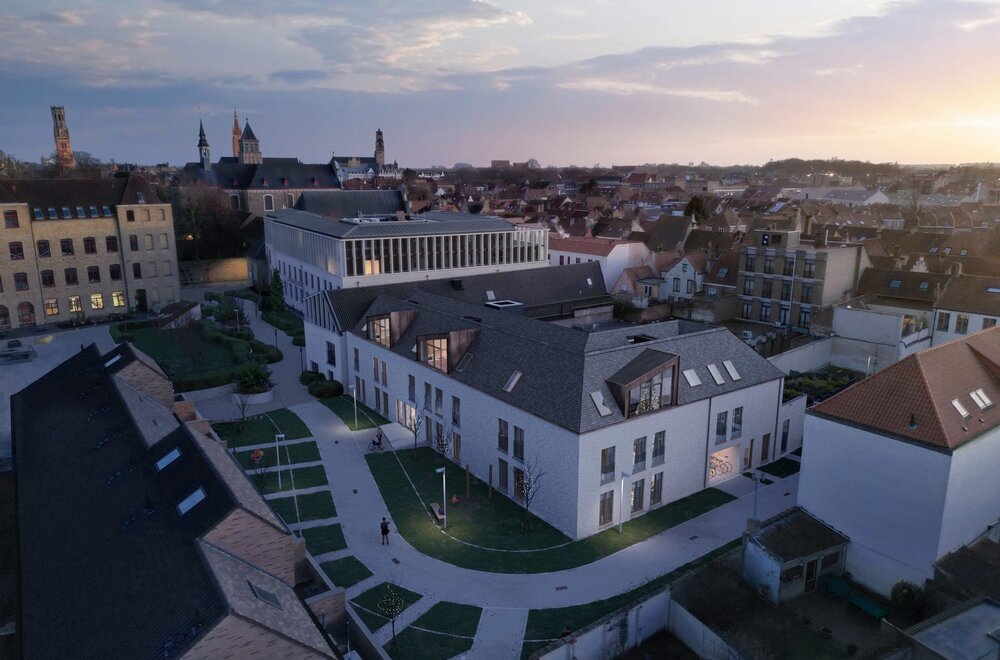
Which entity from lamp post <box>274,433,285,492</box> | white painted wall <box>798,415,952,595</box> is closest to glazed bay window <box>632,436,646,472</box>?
white painted wall <box>798,415,952,595</box>

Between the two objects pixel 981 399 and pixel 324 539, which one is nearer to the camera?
pixel 981 399

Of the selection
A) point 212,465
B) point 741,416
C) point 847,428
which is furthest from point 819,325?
point 212,465

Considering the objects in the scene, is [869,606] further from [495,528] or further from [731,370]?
[495,528]

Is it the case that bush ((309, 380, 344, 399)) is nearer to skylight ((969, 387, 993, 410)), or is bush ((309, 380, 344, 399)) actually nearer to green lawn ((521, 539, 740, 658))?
green lawn ((521, 539, 740, 658))

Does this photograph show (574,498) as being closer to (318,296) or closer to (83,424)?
(83,424)

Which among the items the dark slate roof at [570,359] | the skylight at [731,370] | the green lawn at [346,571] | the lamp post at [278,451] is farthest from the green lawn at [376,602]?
the skylight at [731,370]

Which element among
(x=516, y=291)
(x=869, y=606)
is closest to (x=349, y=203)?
(x=516, y=291)
